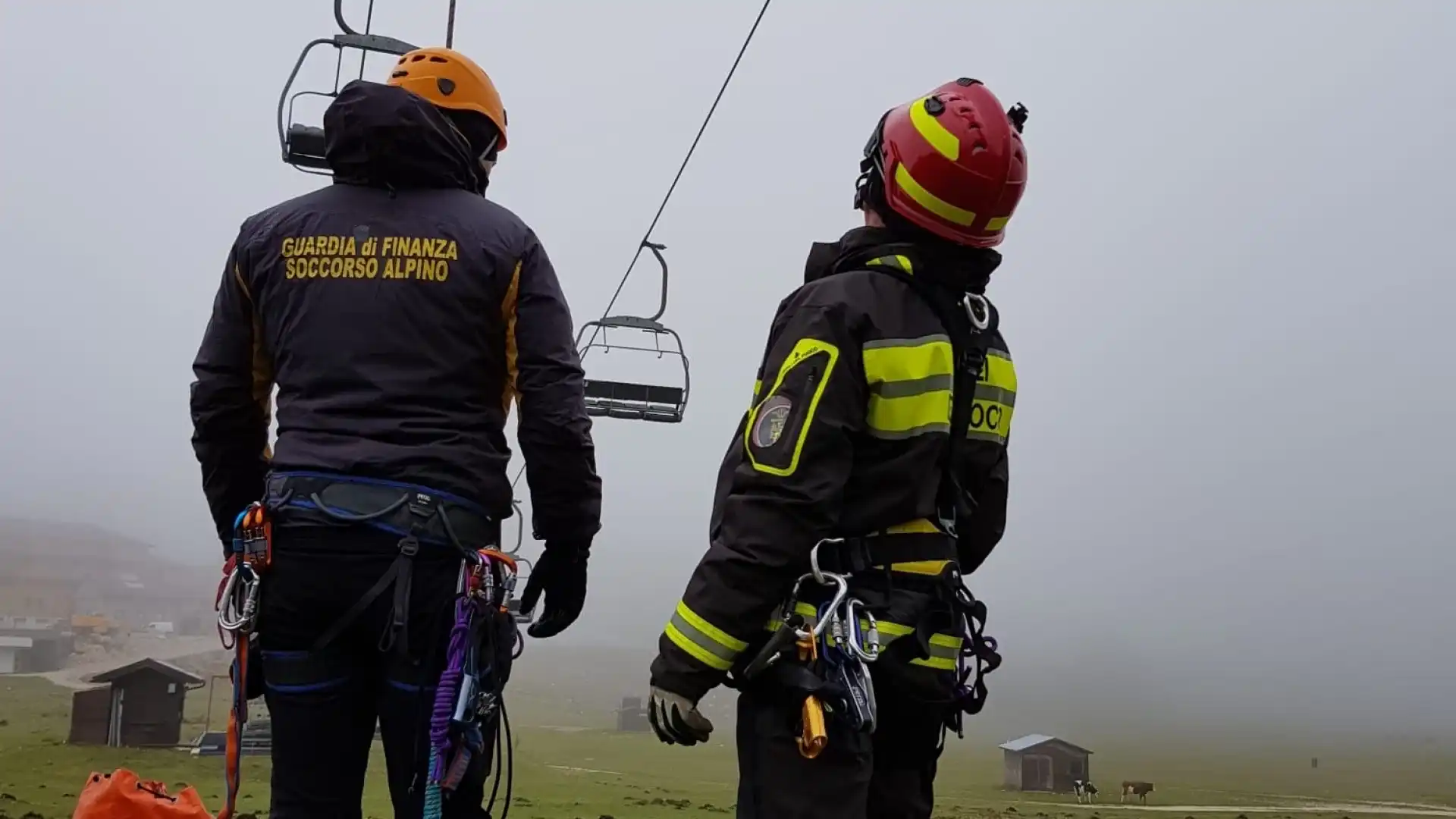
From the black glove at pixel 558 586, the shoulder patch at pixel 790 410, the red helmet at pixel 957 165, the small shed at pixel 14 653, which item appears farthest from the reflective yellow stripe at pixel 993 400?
the small shed at pixel 14 653

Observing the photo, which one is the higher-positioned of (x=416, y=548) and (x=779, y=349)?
(x=779, y=349)

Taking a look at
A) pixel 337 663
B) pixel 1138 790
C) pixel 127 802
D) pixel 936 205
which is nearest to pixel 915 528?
pixel 936 205

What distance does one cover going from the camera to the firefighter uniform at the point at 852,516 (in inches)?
78.4

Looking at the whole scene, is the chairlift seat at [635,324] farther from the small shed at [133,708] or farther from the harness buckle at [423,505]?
the small shed at [133,708]

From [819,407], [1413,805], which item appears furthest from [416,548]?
[1413,805]

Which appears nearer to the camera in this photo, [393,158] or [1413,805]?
[393,158]

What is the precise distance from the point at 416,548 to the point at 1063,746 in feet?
96.6

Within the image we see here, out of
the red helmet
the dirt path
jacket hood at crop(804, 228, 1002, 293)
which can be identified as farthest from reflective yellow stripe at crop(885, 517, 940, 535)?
the dirt path

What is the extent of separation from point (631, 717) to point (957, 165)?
49134 millimetres

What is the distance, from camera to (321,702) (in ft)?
7.21

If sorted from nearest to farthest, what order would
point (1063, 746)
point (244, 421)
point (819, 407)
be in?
point (819, 407)
point (244, 421)
point (1063, 746)

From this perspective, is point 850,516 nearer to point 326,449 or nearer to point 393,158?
point 326,449

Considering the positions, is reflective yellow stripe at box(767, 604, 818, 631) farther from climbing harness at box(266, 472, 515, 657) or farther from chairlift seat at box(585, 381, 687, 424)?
chairlift seat at box(585, 381, 687, 424)

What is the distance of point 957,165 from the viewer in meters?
2.25
